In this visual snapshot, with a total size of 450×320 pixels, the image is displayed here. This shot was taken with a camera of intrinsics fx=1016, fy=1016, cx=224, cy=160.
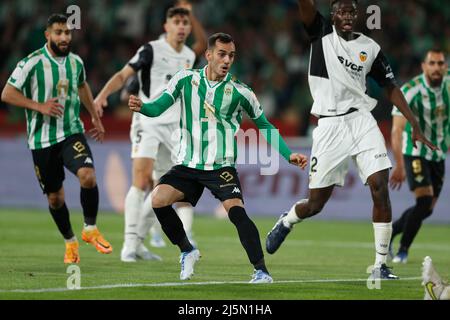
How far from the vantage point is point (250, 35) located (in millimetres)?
22422

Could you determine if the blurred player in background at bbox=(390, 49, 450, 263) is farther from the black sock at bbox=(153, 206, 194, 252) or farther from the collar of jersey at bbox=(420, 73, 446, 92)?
the black sock at bbox=(153, 206, 194, 252)

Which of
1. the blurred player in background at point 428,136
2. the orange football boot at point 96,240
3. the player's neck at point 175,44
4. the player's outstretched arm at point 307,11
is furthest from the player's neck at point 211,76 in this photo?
the blurred player in background at point 428,136

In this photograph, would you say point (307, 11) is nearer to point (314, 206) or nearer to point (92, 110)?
point (314, 206)

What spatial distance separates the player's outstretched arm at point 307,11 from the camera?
9.40m

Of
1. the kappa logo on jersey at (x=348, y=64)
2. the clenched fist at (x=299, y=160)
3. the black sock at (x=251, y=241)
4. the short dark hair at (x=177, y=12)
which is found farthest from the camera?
the short dark hair at (x=177, y=12)

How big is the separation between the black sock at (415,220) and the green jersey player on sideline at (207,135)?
3.59 meters

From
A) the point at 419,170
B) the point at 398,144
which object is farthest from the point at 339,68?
the point at 419,170

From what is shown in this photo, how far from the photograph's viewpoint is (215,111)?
9.03 meters

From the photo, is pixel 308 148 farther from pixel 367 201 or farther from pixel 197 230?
pixel 197 230

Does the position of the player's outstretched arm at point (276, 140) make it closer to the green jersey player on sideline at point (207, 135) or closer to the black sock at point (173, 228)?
the green jersey player on sideline at point (207, 135)

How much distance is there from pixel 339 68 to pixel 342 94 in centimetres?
25

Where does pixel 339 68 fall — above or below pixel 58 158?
above

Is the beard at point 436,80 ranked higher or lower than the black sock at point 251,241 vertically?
higher

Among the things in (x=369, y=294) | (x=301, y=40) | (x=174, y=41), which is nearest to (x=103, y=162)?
(x=301, y=40)
